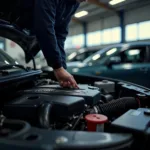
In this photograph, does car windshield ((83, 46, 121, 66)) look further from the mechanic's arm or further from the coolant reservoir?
the mechanic's arm

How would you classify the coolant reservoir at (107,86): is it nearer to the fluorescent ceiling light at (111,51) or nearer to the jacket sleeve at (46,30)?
the jacket sleeve at (46,30)

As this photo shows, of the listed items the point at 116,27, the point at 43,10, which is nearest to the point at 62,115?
the point at 43,10

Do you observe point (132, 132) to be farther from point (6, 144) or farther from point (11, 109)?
point (11, 109)

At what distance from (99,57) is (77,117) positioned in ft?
10.7

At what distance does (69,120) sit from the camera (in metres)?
1.08

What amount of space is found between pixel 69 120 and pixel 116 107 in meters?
0.41

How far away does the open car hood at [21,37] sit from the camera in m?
1.51

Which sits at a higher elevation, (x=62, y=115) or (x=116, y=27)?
(x=116, y=27)

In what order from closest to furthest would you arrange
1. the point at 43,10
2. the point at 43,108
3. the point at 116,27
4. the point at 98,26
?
1. the point at 43,108
2. the point at 43,10
3. the point at 116,27
4. the point at 98,26

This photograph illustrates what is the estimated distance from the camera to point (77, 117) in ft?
3.67

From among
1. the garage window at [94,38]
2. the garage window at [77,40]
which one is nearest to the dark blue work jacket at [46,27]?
the garage window at [94,38]

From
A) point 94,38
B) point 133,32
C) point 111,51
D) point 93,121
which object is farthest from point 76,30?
point 93,121

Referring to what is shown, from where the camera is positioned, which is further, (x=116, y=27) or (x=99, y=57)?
(x=116, y=27)

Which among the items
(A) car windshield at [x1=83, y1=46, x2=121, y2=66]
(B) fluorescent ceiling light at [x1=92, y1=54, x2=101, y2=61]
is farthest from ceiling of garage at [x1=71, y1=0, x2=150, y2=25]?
(B) fluorescent ceiling light at [x1=92, y1=54, x2=101, y2=61]
